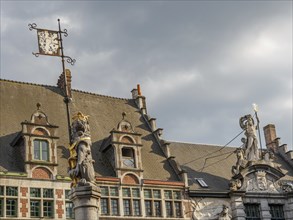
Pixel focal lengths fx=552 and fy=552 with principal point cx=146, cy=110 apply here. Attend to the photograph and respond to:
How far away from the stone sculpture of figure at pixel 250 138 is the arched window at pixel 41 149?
46.4 ft

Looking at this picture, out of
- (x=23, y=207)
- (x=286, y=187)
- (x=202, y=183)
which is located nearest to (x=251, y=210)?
(x=286, y=187)

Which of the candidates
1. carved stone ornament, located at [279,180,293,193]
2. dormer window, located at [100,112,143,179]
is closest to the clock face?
dormer window, located at [100,112,143,179]

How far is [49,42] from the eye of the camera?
21.9 metres

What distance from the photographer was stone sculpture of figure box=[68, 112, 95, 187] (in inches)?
727

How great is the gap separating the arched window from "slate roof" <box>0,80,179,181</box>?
1043mm

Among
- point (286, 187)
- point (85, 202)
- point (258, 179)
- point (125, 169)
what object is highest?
point (125, 169)

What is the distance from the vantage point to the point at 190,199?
3412 centimetres

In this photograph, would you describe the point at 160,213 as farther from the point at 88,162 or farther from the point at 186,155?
the point at 88,162

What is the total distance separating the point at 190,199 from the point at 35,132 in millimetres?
10458

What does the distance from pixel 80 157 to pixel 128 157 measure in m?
15.0

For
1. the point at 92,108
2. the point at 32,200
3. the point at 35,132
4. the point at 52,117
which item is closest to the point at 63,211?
the point at 32,200

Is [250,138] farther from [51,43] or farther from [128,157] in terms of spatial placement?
[51,43]

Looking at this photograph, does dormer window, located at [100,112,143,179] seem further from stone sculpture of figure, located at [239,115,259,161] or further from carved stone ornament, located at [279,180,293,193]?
carved stone ornament, located at [279,180,293,193]

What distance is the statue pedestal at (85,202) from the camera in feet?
58.6
